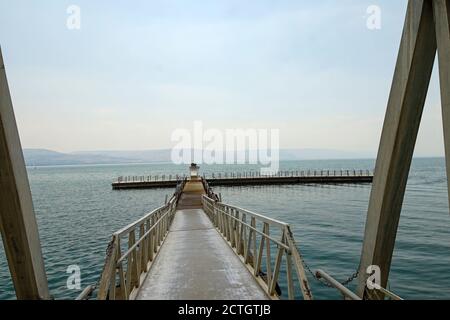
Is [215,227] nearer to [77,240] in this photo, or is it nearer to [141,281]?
[141,281]

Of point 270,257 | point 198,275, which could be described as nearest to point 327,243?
point 270,257

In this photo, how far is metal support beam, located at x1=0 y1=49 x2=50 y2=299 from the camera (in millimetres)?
2908

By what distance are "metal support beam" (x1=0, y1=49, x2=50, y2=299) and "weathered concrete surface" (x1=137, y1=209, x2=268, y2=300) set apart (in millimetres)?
1993

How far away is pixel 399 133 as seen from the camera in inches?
138

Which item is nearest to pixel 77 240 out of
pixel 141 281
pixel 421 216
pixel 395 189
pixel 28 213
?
pixel 141 281

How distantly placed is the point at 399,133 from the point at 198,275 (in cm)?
403

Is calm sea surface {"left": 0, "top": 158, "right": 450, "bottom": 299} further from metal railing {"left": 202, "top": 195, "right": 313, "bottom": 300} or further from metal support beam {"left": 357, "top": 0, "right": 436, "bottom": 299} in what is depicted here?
metal support beam {"left": 357, "top": 0, "right": 436, "bottom": 299}

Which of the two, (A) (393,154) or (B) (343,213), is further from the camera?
(B) (343,213)

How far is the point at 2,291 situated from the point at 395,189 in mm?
12318

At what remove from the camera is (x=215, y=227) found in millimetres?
12500

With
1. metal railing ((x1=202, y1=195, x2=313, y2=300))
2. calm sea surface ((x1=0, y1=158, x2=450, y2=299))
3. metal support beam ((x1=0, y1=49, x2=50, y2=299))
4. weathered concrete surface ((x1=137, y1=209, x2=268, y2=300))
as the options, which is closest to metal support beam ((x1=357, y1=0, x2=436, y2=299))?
metal railing ((x1=202, y1=195, x2=313, y2=300))

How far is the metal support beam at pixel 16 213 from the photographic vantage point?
2.91 metres
